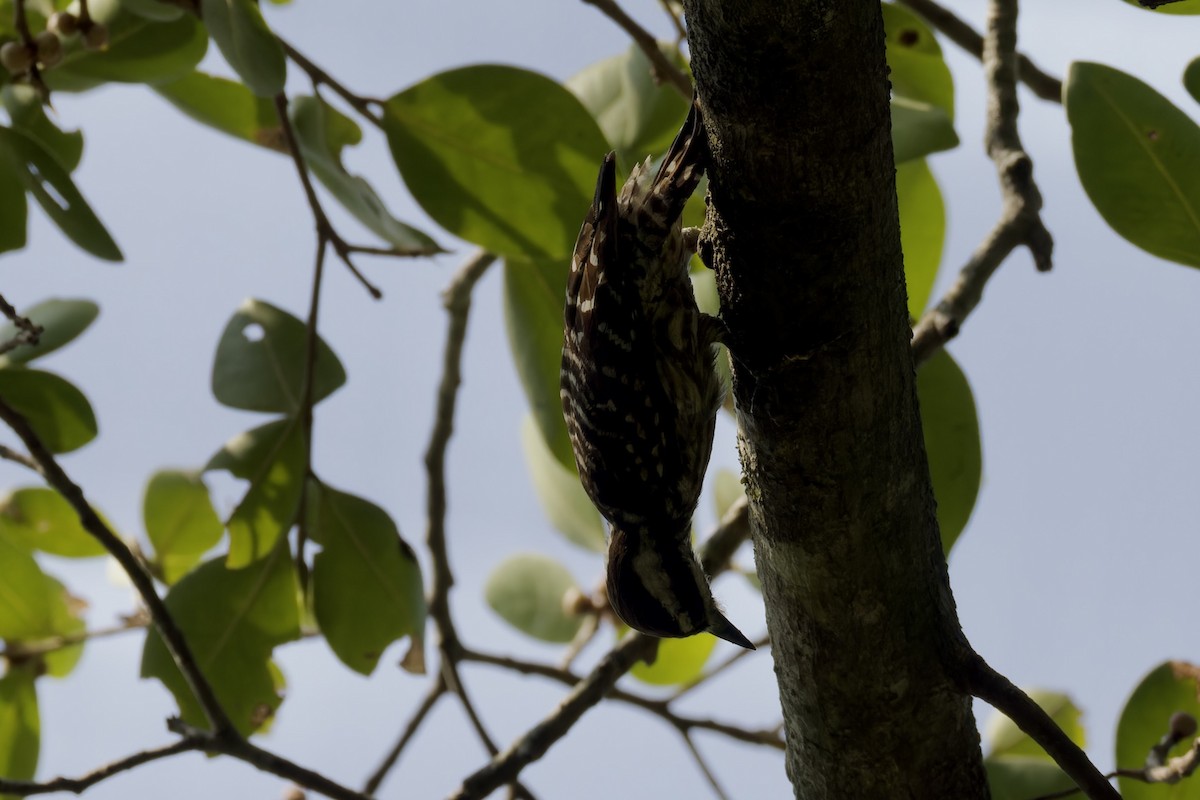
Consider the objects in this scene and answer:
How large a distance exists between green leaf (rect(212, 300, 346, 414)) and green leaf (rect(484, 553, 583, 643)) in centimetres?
94

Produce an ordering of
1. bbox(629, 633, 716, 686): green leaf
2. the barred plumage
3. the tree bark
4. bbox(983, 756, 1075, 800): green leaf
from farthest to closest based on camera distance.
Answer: bbox(629, 633, 716, 686): green leaf
the barred plumage
bbox(983, 756, 1075, 800): green leaf
the tree bark

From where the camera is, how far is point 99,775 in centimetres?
168

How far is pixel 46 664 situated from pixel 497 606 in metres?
1.03

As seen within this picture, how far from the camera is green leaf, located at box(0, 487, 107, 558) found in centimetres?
252

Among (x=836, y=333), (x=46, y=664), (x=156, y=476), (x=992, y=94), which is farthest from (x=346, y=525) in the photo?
(x=992, y=94)

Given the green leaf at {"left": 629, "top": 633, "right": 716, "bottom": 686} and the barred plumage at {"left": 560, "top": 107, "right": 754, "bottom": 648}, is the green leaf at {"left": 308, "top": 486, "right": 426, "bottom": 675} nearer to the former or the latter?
the barred plumage at {"left": 560, "top": 107, "right": 754, "bottom": 648}

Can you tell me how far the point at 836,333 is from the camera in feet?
4.36

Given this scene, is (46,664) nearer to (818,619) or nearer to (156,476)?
(156,476)

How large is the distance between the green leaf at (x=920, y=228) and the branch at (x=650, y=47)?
1.47ft

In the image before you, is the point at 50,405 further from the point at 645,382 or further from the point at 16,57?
the point at 645,382

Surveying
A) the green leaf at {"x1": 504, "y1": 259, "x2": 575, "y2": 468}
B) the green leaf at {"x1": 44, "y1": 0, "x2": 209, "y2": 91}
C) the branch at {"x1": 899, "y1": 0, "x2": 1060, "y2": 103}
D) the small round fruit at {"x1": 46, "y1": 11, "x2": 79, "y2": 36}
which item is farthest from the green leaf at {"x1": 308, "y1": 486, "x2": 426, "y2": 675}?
the branch at {"x1": 899, "y1": 0, "x2": 1060, "y2": 103}

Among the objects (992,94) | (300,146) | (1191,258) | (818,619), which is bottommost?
(818,619)

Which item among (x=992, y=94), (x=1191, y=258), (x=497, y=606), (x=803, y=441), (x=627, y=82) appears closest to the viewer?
(x=803, y=441)

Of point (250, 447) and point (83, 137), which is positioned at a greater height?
point (83, 137)
